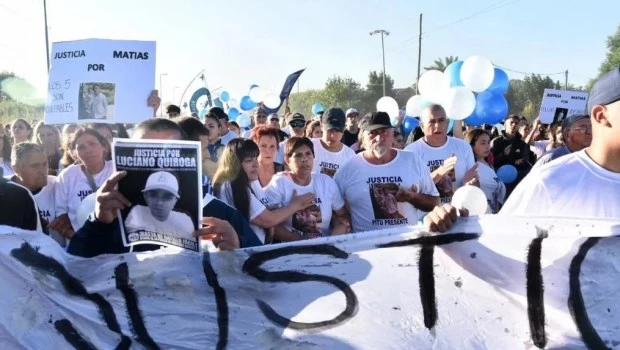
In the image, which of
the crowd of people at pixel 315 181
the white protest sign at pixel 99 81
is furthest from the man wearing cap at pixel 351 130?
the white protest sign at pixel 99 81

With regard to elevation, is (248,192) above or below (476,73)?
below

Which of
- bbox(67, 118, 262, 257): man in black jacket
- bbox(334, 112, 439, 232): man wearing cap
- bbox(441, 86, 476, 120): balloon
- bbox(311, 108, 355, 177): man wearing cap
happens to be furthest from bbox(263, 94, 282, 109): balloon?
bbox(67, 118, 262, 257): man in black jacket

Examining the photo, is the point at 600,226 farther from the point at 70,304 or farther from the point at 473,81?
the point at 473,81

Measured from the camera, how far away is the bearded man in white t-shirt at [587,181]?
2.00m

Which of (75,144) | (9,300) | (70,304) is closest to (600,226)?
(70,304)

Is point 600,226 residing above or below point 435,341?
above

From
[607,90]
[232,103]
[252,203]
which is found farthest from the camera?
[232,103]

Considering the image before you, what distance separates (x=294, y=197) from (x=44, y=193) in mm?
1720

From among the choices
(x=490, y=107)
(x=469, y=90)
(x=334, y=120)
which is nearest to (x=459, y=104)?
(x=469, y=90)

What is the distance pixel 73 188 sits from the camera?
3928mm

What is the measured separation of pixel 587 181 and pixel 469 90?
488 cm

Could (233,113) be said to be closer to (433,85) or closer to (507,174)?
(433,85)

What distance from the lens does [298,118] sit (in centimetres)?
709

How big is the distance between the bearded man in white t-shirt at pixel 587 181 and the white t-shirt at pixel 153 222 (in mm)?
839
